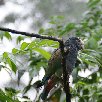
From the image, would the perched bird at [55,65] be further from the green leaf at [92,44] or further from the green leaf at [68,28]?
the green leaf at [68,28]

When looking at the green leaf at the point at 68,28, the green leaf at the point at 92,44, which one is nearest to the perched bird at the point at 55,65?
the green leaf at the point at 92,44

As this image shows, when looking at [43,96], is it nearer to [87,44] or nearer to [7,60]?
[7,60]

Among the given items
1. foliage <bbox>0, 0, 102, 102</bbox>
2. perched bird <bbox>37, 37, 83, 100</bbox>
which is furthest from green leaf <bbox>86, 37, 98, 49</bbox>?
perched bird <bbox>37, 37, 83, 100</bbox>

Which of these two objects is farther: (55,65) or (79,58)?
(79,58)

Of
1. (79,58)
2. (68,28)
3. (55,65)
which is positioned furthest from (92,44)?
(55,65)

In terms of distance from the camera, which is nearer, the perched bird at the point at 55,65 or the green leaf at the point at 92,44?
the perched bird at the point at 55,65

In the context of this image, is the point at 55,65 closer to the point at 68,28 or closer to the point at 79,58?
the point at 79,58

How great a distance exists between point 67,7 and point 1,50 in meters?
3.56

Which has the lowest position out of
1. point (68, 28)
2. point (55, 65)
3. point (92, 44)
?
point (55, 65)

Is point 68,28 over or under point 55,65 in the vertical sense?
over

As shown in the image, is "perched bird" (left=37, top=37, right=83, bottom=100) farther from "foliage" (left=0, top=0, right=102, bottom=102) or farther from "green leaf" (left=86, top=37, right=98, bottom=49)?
"green leaf" (left=86, top=37, right=98, bottom=49)

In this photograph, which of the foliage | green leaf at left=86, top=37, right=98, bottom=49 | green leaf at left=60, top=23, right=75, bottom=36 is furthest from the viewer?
green leaf at left=60, top=23, right=75, bottom=36

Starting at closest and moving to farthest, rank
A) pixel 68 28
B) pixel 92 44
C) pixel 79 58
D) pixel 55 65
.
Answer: pixel 55 65 → pixel 79 58 → pixel 92 44 → pixel 68 28

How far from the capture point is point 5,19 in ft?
15.0
